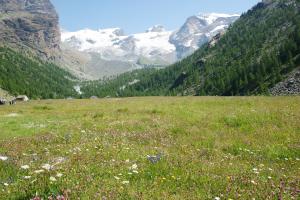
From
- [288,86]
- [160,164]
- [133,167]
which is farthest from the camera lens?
[288,86]

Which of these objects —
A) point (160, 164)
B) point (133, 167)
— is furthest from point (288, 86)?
point (133, 167)

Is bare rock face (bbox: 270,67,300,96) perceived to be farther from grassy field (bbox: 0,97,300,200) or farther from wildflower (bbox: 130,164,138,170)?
wildflower (bbox: 130,164,138,170)

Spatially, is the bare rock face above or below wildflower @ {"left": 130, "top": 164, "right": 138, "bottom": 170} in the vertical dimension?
above

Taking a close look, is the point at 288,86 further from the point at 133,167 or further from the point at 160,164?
the point at 133,167

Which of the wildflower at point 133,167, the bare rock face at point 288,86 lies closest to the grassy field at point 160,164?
the wildflower at point 133,167

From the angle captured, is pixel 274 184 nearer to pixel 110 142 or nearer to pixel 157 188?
pixel 157 188

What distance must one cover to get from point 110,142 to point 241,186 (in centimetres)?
742

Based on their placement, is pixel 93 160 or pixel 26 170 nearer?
pixel 26 170

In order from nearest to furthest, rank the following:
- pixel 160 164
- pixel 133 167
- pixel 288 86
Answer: pixel 133 167
pixel 160 164
pixel 288 86

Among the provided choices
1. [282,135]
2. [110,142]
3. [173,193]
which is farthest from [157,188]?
[282,135]

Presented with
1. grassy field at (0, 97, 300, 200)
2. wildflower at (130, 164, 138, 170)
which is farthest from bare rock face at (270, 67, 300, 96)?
wildflower at (130, 164, 138, 170)

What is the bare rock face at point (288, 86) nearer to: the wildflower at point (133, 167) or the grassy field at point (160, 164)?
the grassy field at point (160, 164)

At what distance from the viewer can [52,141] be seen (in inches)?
656

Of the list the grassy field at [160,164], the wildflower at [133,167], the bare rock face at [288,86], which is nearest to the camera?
the grassy field at [160,164]
